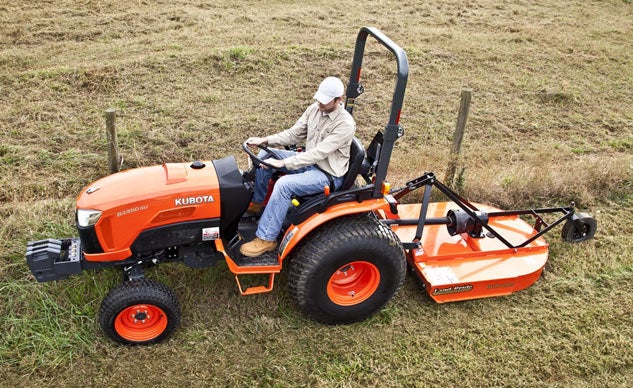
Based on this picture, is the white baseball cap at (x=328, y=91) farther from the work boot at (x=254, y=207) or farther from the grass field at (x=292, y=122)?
the grass field at (x=292, y=122)

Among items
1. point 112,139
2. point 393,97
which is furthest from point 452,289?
point 112,139

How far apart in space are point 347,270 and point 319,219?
59 centimetres

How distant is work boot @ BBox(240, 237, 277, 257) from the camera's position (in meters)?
3.88

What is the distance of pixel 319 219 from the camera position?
12.3ft

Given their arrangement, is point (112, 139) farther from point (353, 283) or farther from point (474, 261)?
point (474, 261)

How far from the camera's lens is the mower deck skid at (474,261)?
13.9ft

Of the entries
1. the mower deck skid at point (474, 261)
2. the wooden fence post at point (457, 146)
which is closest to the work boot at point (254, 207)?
the mower deck skid at point (474, 261)

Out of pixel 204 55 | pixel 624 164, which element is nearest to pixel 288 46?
pixel 204 55

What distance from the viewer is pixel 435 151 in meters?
6.59

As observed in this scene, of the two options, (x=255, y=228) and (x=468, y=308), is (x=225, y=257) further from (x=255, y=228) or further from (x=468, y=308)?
(x=468, y=308)

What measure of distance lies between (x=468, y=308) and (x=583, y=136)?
4258 mm

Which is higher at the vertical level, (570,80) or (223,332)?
(570,80)

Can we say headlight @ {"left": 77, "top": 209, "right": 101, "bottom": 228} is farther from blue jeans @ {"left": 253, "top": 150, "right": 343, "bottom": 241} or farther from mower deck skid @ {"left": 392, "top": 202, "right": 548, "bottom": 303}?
mower deck skid @ {"left": 392, "top": 202, "right": 548, "bottom": 303}

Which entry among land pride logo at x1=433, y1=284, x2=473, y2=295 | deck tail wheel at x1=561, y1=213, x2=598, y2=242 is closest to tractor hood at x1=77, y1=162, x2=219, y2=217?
land pride logo at x1=433, y1=284, x2=473, y2=295
